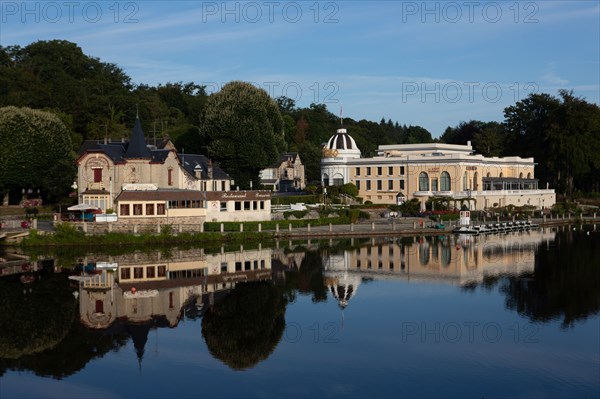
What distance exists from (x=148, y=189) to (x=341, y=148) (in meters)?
31.4

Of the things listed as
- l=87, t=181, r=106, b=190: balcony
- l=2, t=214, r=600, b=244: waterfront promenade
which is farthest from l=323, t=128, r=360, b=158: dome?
l=87, t=181, r=106, b=190: balcony

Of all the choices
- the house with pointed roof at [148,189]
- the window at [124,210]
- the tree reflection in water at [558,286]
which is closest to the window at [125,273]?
the house with pointed roof at [148,189]

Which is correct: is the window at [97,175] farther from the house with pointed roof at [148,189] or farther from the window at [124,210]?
the window at [124,210]

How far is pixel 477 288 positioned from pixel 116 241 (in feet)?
79.4

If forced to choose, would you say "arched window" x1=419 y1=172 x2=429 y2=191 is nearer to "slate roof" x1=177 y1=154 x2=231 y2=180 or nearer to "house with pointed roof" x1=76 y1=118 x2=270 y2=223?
"slate roof" x1=177 y1=154 x2=231 y2=180

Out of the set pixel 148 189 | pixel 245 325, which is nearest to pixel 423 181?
pixel 148 189

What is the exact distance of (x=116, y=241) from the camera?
48500 millimetres

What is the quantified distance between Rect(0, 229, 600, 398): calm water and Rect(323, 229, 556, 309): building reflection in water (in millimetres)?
234

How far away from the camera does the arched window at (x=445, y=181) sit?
75.1 metres

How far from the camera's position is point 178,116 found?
10162 cm

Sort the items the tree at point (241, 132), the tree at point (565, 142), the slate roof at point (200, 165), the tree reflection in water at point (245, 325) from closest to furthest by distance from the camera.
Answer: the tree reflection in water at point (245, 325) → the slate roof at point (200, 165) → the tree at point (241, 132) → the tree at point (565, 142)

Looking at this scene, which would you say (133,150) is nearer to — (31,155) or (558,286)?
(31,155)

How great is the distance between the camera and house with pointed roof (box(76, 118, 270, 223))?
172 feet

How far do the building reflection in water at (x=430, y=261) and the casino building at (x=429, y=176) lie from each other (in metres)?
18.0
